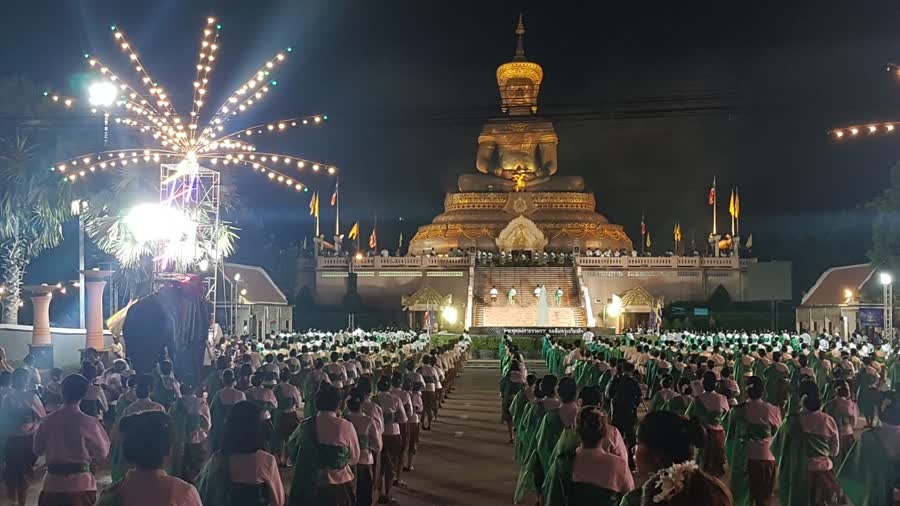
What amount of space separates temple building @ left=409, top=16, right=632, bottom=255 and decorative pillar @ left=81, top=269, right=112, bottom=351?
136 feet

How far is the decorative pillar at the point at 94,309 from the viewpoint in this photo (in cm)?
2541

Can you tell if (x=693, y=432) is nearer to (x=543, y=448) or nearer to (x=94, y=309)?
(x=543, y=448)

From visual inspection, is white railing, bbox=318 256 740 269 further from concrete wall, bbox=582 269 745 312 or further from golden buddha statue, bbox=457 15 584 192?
golden buddha statue, bbox=457 15 584 192

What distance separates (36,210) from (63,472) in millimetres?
26061

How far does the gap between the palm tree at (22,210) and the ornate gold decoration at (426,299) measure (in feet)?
84.0

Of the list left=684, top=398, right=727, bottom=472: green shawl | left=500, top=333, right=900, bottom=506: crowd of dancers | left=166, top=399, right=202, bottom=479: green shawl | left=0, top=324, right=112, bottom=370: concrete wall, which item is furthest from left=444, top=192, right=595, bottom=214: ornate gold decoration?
left=166, top=399, right=202, bottom=479: green shawl

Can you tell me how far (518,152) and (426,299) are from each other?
→ 24360 millimetres

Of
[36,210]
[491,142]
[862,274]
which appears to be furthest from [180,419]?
[491,142]

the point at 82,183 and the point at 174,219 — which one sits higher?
the point at 82,183

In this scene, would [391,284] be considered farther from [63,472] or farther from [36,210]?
[63,472]

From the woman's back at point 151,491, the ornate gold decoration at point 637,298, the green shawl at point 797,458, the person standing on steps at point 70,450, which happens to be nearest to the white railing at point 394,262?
the ornate gold decoration at point 637,298

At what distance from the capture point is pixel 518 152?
7644cm

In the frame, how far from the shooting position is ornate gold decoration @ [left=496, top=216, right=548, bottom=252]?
2557 inches

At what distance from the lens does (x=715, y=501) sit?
420 centimetres
